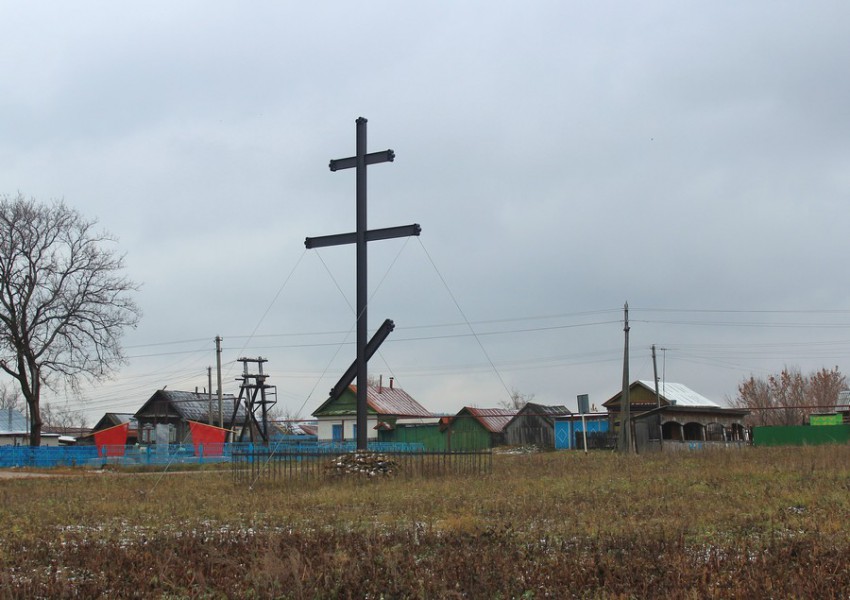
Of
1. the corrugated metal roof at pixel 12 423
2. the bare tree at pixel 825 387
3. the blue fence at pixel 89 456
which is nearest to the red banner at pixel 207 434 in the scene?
the blue fence at pixel 89 456

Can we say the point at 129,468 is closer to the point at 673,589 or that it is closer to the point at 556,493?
the point at 556,493

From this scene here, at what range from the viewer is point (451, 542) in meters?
8.59

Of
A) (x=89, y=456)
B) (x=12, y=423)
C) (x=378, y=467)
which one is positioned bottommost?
(x=89, y=456)

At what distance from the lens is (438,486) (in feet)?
53.2

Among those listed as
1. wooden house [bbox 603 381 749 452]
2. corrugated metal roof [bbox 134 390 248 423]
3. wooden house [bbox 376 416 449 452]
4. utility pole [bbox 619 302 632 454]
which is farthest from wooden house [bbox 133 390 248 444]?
utility pole [bbox 619 302 632 454]

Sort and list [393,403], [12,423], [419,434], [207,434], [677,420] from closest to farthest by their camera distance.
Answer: [677,420] → [207,434] → [419,434] → [393,403] → [12,423]

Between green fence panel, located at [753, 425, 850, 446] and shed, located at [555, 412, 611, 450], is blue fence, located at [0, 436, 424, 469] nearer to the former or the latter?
shed, located at [555, 412, 611, 450]

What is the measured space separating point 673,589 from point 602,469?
14165mm

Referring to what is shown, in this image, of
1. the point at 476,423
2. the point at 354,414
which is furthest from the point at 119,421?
the point at 476,423

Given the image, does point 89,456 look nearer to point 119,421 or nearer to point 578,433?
point 578,433

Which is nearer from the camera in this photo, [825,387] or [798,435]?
[798,435]

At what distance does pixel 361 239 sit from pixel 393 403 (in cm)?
4850

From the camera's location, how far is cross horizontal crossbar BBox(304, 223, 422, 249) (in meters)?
20.0

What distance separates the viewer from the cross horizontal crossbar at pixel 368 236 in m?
20.0
